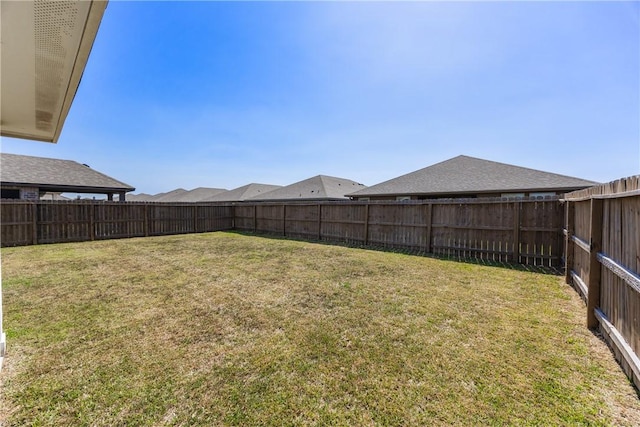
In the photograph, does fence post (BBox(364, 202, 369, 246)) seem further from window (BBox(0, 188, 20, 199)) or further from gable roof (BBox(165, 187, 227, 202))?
gable roof (BBox(165, 187, 227, 202))

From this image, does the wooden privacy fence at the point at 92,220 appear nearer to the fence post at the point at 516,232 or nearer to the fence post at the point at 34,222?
the fence post at the point at 34,222

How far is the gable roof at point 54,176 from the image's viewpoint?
45.5 feet

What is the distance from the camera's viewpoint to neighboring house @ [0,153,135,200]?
1375 cm

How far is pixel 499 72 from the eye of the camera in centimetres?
921

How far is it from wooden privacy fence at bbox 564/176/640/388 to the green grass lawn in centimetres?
22

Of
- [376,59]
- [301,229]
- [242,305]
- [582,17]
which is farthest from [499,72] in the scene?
[242,305]

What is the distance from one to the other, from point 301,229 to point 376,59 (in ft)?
25.2

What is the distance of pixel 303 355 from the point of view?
2391 millimetres

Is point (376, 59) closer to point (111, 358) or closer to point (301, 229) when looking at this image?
point (301, 229)

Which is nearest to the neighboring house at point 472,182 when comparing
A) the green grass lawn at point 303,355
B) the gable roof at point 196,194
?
the green grass lawn at point 303,355

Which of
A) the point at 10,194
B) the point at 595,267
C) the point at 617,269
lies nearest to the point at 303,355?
the point at 617,269

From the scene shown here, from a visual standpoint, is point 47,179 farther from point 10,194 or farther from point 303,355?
point 303,355

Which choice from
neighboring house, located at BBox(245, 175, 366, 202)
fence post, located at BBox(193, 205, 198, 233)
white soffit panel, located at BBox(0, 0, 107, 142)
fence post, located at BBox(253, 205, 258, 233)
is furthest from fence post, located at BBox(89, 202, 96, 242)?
neighboring house, located at BBox(245, 175, 366, 202)

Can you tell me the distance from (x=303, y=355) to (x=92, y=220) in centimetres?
1248
